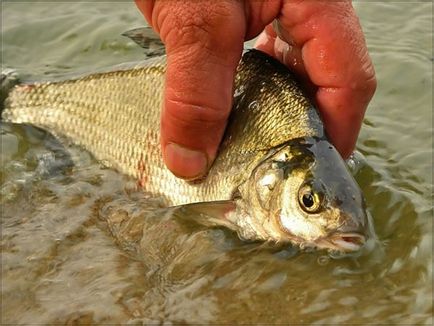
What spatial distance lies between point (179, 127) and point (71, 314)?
885 mm

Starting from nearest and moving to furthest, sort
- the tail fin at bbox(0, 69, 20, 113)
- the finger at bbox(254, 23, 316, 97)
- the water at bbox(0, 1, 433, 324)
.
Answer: the water at bbox(0, 1, 433, 324) → the finger at bbox(254, 23, 316, 97) → the tail fin at bbox(0, 69, 20, 113)

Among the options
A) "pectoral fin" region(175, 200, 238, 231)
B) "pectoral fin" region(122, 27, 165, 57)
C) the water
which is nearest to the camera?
the water

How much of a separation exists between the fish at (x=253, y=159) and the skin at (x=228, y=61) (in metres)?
0.13

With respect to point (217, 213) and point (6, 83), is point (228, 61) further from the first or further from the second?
point (6, 83)

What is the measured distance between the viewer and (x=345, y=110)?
326 centimetres

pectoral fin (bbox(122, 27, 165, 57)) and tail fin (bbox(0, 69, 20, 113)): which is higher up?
pectoral fin (bbox(122, 27, 165, 57))

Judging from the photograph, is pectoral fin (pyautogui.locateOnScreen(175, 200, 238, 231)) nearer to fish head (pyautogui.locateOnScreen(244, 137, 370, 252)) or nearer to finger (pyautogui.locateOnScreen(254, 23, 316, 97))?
fish head (pyautogui.locateOnScreen(244, 137, 370, 252))

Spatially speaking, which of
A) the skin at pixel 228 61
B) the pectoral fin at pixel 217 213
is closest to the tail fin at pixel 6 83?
the skin at pixel 228 61

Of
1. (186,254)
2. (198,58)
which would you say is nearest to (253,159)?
(186,254)

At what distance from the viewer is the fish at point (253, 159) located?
300 cm

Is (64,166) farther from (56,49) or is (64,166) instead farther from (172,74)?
(56,49)

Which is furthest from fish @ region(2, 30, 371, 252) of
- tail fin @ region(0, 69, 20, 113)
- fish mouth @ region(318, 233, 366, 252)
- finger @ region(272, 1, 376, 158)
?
tail fin @ region(0, 69, 20, 113)

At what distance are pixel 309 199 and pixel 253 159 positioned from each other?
1.47ft

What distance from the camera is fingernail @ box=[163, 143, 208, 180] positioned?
3.22 metres
